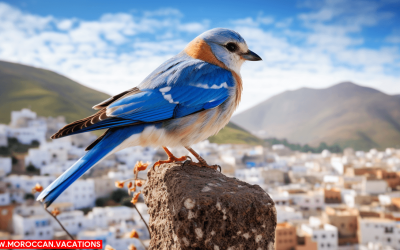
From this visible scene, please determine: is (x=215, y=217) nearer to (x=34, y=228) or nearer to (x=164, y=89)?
(x=164, y=89)

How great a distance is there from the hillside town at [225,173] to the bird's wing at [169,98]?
50.1 feet

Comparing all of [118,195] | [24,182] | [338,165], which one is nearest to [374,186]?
[338,165]

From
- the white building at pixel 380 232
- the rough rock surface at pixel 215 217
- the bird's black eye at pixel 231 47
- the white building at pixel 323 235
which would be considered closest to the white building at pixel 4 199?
the white building at pixel 323 235

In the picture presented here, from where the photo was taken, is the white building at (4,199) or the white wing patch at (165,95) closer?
the white wing patch at (165,95)

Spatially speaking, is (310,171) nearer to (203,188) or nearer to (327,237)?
(327,237)

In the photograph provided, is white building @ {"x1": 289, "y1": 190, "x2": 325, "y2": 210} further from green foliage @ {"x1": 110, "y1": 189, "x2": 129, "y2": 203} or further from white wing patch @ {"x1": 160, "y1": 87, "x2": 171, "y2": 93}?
white wing patch @ {"x1": 160, "y1": 87, "x2": 171, "y2": 93}

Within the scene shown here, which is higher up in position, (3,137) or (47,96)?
(47,96)

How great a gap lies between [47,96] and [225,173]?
46614 mm

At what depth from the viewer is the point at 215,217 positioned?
190cm

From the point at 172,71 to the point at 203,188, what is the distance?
1044mm

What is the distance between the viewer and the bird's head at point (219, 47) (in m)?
2.99

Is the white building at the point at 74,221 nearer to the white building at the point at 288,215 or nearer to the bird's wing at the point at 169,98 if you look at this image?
the white building at the point at 288,215

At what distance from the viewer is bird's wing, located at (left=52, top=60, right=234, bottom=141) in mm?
2428

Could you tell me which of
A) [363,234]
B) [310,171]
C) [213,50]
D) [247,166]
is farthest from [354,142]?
[213,50]
